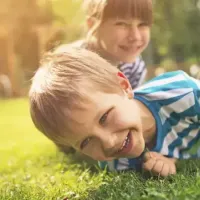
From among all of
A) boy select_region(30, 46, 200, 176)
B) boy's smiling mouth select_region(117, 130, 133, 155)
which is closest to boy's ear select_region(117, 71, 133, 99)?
boy select_region(30, 46, 200, 176)

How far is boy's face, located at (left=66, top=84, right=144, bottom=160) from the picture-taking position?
8.46ft

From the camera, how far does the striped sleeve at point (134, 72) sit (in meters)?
4.55

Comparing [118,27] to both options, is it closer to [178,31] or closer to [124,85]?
[124,85]

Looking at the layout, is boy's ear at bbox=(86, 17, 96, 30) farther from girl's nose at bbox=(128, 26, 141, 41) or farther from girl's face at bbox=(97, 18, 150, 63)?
girl's nose at bbox=(128, 26, 141, 41)

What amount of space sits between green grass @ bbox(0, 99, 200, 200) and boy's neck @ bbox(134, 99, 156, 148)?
25 centimetres

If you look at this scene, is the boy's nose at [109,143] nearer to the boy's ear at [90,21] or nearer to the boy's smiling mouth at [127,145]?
the boy's smiling mouth at [127,145]

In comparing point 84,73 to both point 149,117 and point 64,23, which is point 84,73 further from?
point 64,23

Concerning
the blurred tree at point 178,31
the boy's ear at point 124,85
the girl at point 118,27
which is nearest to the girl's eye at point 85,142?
the boy's ear at point 124,85

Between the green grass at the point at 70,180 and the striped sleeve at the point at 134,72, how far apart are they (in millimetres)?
871

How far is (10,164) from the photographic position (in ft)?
14.2

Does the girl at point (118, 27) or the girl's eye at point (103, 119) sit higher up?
the girl at point (118, 27)

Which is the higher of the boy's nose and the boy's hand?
the boy's nose

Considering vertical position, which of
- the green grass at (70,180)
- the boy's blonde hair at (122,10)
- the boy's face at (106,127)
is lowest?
the green grass at (70,180)

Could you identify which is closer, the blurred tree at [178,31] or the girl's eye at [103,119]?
the girl's eye at [103,119]
